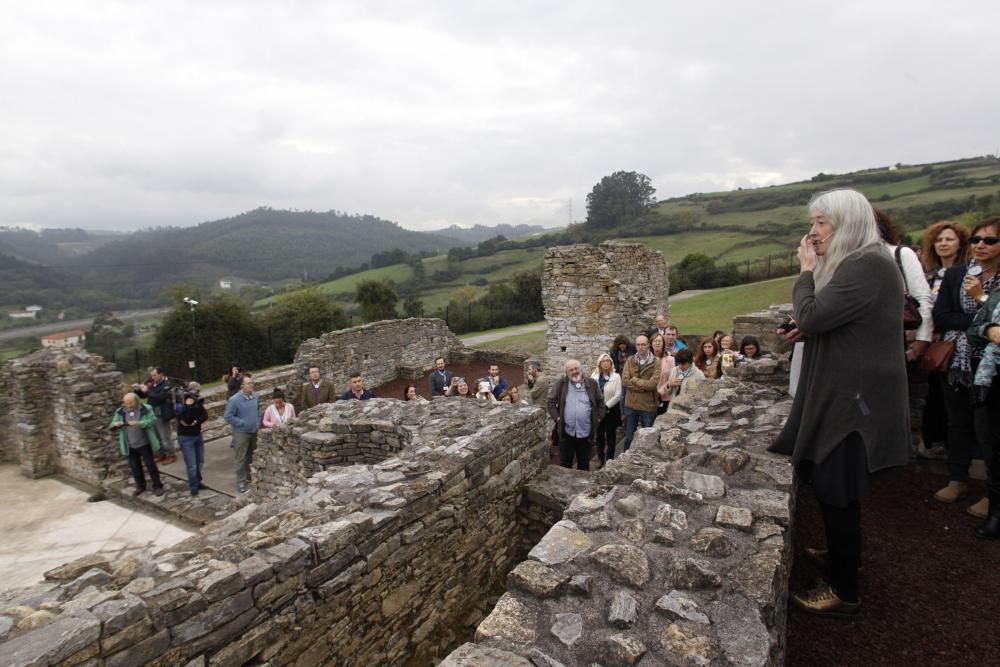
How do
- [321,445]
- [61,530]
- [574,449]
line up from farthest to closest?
[61,530] → [574,449] → [321,445]

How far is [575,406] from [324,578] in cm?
427

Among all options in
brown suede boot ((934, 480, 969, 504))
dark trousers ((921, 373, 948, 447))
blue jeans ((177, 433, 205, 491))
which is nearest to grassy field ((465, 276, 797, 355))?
blue jeans ((177, 433, 205, 491))

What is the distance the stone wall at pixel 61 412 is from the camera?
32.3 feet

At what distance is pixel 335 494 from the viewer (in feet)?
12.9

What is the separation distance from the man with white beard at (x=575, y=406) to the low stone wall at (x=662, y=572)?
2956 millimetres

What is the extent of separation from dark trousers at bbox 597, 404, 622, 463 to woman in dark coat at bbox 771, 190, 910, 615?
4.94m

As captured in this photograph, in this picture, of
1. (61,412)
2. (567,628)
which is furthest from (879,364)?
(61,412)

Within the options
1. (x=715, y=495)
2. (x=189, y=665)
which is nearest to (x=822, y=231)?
(x=715, y=495)

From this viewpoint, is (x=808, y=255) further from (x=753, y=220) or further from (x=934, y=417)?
(x=753, y=220)

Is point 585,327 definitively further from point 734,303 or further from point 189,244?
point 189,244

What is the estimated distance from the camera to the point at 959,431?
3762 mm

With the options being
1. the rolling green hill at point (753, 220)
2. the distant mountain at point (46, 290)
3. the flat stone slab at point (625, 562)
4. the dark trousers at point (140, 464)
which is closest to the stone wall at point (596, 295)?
Result: the dark trousers at point (140, 464)

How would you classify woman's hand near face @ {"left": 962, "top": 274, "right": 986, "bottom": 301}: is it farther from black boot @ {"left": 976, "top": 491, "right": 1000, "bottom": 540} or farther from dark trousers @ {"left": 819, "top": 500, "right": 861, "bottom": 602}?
dark trousers @ {"left": 819, "top": 500, "right": 861, "bottom": 602}

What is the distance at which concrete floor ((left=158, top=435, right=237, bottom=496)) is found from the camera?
9547mm
